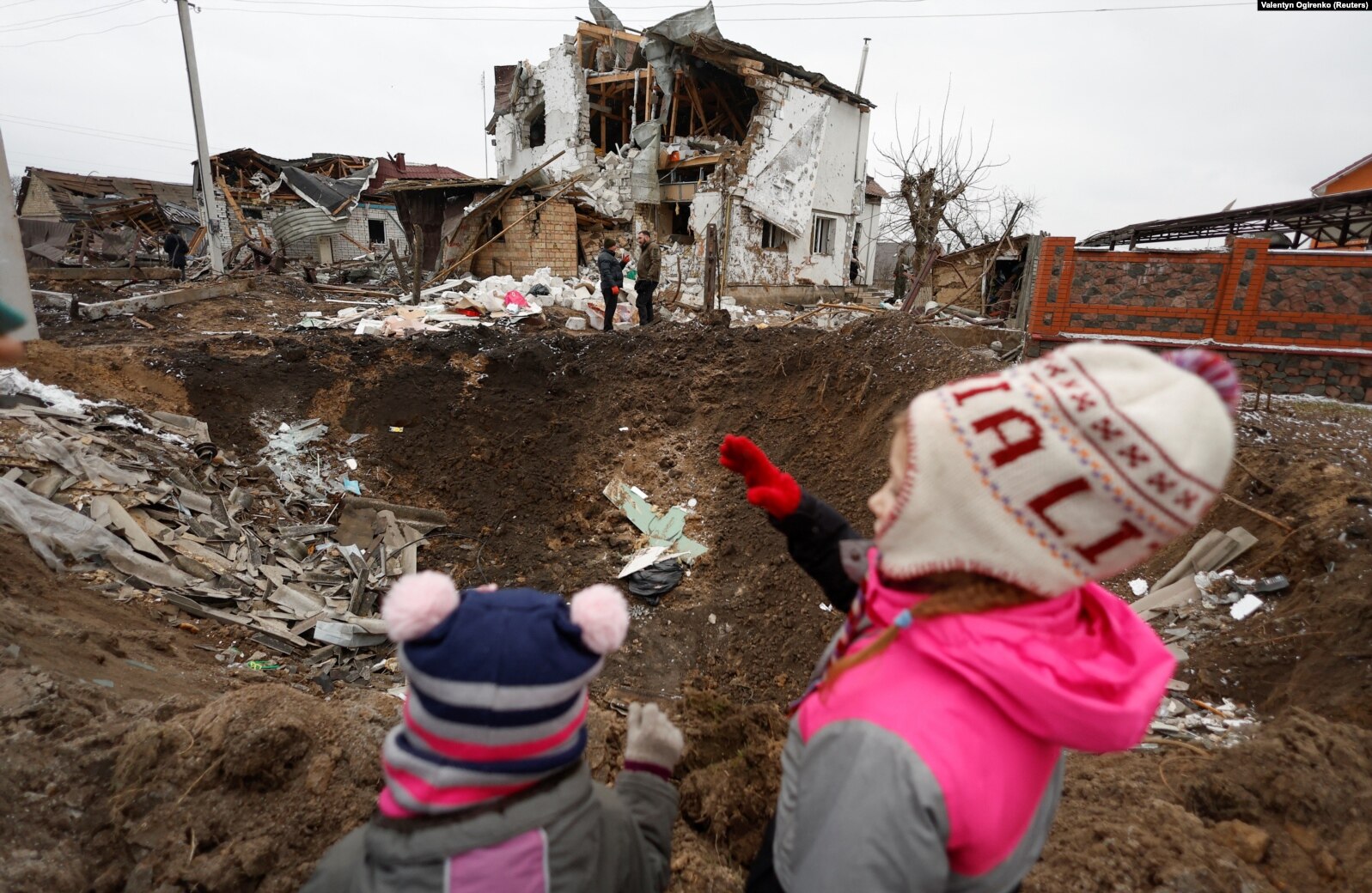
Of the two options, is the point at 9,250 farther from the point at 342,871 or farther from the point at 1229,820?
the point at 1229,820

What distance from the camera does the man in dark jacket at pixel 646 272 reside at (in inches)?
464

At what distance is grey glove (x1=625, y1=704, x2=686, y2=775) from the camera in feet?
5.03

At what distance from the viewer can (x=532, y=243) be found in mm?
18812

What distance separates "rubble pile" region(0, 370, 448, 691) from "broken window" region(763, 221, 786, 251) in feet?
53.8

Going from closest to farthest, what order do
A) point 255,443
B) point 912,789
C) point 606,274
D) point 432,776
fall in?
point 912,789 → point 432,776 → point 255,443 → point 606,274

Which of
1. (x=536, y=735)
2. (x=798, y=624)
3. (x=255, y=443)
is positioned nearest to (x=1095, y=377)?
(x=536, y=735)

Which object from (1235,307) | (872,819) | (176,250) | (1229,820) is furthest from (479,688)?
(176,250)

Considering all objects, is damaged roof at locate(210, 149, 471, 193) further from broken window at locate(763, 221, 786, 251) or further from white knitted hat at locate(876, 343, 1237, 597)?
white knitted hat at locate(876, 343, 1237, 597)

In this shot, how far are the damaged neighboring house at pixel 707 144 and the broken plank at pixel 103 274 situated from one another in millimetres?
10861

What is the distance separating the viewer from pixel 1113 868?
83.8 inches

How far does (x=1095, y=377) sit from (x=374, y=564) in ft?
19.6

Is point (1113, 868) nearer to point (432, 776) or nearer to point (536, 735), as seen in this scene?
point (536, 735)

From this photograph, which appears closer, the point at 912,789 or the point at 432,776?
the point at 912,789

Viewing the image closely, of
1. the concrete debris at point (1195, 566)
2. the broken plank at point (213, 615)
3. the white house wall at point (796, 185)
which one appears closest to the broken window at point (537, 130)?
the white house wall at point (796, 185)
